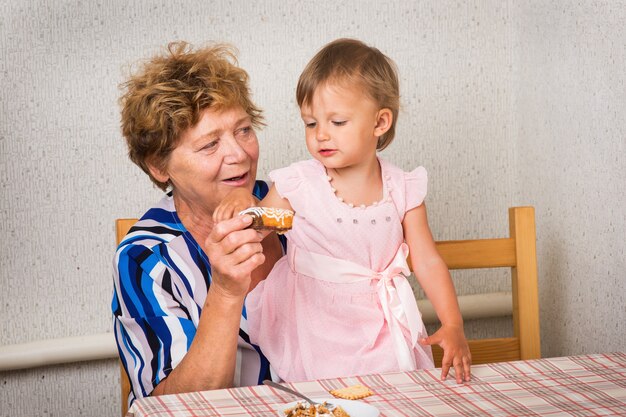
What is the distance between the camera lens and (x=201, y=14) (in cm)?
221

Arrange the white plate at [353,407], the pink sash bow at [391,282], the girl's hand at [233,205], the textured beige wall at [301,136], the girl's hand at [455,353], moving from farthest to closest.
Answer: the textured beige wall at [301,136]
the pink sash bow at [391,282]
the girl's hand at [233,205]
the girl's hand at [455,353]
the white plate at [353,407]

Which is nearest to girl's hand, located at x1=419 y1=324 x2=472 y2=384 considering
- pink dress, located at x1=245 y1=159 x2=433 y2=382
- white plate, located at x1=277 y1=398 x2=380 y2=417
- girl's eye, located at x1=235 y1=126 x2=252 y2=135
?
pink dress, located at x1=245 y1=159 x2=433 y2=382

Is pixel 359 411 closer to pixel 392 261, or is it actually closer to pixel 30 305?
pixel 392 261

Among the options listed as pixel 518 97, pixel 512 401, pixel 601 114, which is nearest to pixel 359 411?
pixel 512 401

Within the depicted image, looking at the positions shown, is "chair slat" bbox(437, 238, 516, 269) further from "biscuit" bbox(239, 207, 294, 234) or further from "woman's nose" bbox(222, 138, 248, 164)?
"biscuit" bbox(239, 207, 294, 234)

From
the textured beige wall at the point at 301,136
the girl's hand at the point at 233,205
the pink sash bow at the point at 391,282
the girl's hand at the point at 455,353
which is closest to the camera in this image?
the girl's hand at the point at 455,353

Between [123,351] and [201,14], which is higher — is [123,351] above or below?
below

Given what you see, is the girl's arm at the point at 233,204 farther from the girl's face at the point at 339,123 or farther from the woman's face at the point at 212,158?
the girl's face at the point at 339,123

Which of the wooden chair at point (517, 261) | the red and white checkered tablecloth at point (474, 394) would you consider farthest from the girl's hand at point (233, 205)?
the wooden chair at point (517, 261)

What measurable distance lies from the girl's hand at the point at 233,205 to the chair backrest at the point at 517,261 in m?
0.56

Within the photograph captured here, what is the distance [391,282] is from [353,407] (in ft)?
1.70

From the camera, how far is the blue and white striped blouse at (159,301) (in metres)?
1.45

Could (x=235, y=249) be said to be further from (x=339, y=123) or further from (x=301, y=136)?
(x=301, y=136)

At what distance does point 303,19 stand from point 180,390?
1298mm
